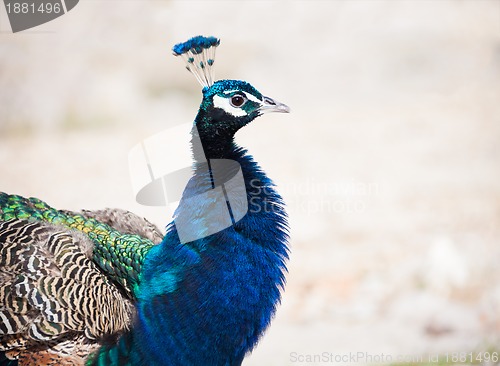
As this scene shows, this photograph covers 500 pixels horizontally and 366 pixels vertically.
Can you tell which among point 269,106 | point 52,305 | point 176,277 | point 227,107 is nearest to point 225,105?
point 227,107

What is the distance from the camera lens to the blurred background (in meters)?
3.94

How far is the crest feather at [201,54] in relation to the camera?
2.59 meters

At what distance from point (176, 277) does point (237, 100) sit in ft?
2.14

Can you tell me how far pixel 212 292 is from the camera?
2.38 meters

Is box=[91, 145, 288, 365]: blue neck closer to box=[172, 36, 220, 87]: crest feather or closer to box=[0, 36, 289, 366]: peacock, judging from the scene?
box=[0, 36, 289, 366]: peacock

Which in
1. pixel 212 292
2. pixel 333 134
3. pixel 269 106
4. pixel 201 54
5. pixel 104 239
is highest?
pixel 201 54

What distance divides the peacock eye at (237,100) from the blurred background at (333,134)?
5.06 feet

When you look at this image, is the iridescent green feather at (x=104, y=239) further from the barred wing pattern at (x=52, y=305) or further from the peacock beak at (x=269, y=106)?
the peacock beak at (x=269, y=106)

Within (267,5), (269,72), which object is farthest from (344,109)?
(267,5)

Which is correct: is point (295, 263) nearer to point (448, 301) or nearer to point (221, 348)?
point (448, 301)

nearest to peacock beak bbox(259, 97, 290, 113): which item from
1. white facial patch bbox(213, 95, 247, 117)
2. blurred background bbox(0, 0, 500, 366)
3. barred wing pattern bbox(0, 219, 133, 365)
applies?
white facial patch bbox(213, 95, 247, 117)

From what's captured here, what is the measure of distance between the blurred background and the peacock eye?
5.06 ft

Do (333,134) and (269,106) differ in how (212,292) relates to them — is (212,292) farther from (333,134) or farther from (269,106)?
(333,134)

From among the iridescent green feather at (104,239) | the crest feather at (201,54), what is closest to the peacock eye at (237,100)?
the crest feather at (201,54)
